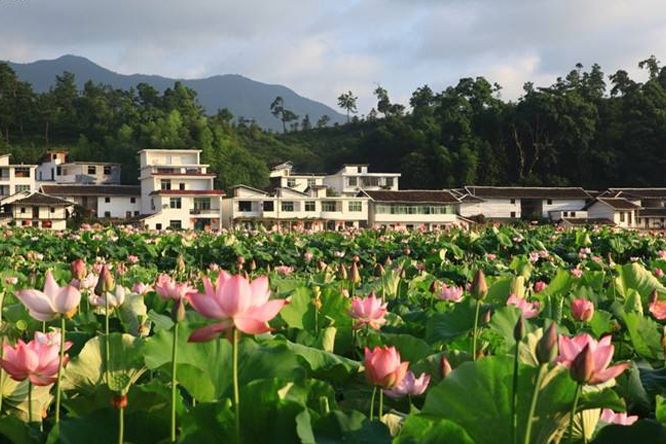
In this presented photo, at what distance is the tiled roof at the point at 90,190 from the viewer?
152 ft

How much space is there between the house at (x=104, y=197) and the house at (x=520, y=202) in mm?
20752

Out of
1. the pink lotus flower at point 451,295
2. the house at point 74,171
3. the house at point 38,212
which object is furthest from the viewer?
the house at point 74,171

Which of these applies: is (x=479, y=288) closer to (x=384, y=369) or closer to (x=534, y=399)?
(x=384, y=369)

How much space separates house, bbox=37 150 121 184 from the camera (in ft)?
174

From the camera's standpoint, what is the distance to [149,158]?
1924 inches

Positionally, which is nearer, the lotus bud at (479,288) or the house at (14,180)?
the lotus bud at (479,288)

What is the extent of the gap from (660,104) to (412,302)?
60.4m

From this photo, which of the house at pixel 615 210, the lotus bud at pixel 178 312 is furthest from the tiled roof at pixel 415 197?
the lotus bud at pixel 178 312

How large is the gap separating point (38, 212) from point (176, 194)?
738 cm

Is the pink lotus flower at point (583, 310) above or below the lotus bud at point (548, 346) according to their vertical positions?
below

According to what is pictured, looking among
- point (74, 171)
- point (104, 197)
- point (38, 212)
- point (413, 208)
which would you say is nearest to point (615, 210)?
point (413, 208)

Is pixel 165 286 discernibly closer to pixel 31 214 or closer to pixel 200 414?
pixel 200 414

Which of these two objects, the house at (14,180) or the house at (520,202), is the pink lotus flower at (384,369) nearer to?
the house at (520,202)

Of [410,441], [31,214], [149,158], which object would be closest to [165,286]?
[410,441]
